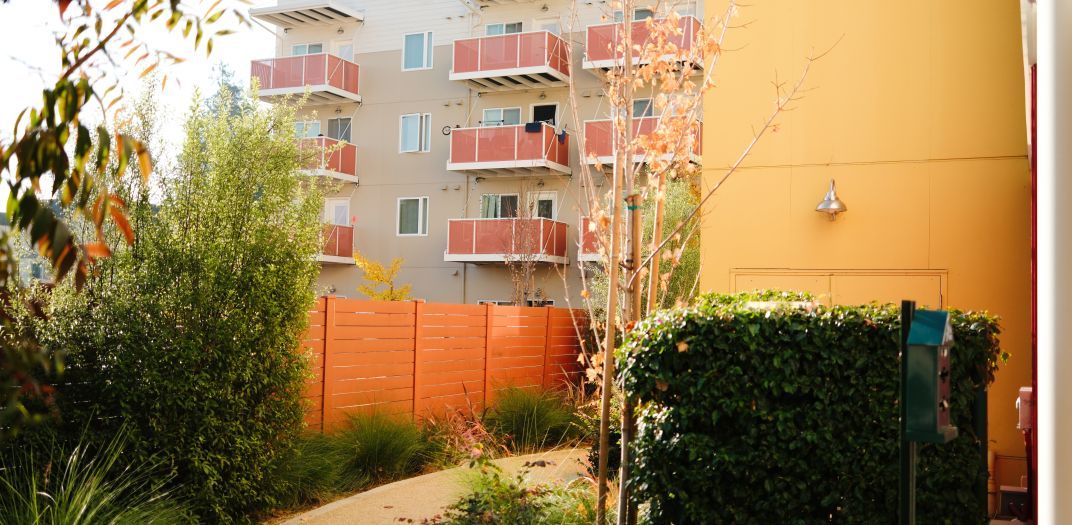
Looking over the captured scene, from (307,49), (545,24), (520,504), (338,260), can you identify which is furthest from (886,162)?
(307,49)

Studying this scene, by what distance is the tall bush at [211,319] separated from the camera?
6.81 metres

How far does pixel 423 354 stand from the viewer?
12320 millimetres

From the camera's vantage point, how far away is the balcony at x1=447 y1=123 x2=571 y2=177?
76.8 feet

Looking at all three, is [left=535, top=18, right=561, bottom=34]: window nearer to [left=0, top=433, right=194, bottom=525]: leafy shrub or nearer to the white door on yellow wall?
the white door on yellow wall

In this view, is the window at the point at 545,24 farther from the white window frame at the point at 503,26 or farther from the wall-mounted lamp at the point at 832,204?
the wall-mounted lamp at the point at 832,204

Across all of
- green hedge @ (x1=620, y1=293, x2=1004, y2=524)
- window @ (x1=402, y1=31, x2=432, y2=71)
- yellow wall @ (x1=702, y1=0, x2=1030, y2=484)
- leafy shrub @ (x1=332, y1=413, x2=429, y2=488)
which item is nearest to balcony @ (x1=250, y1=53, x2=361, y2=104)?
window @ (x1=402, y1=31, x2=432, y2=71)

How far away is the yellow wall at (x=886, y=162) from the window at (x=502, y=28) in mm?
15249

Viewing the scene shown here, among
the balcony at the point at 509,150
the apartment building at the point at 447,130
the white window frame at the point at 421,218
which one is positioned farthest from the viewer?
the white window frame at the point at 421,218

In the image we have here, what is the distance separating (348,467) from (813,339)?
206 inches

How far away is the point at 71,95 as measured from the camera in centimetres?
177

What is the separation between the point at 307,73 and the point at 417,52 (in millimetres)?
2992

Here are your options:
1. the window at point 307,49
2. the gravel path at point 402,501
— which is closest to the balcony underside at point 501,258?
the window at point 307,49

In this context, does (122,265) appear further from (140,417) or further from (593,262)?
(593,262)

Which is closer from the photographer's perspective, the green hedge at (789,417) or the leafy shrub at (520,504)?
the green hedge at (789,417)
